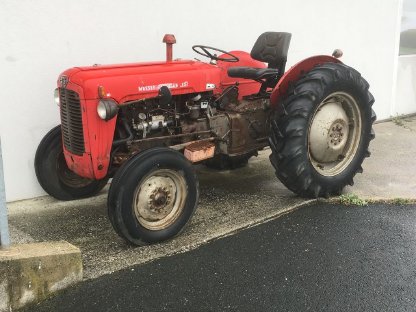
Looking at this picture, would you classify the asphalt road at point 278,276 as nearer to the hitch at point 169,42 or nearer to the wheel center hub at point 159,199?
the wheel center hub at point 159,199

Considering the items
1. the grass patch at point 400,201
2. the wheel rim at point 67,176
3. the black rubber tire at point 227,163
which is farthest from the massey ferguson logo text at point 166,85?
the grass patch at point 400,201

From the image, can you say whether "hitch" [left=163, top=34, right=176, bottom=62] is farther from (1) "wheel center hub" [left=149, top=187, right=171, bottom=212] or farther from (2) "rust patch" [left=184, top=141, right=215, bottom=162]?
(1) "wheel center hub" [left=149, top=187, right=171, bottom=212]

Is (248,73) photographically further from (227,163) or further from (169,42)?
(227,163)

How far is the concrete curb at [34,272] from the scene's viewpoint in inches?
109

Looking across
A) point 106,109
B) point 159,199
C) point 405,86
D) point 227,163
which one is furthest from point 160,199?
point 405,86

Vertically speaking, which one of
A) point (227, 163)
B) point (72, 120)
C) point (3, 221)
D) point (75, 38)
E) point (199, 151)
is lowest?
point (227, 163)

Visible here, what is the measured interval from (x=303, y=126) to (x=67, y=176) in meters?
2.18

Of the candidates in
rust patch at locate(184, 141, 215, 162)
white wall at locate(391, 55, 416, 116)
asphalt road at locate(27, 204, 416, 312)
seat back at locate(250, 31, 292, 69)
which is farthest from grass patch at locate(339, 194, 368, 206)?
white wall at locate(391, 55, 416, 116)

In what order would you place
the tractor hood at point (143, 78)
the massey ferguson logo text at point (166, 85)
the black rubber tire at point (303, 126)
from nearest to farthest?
the tractor hood at point (143, 78)
the massey ferguson logo text at point (166, 85)
the black rubber tire at point (303, 126)

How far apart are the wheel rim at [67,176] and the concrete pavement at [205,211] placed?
0.56ft

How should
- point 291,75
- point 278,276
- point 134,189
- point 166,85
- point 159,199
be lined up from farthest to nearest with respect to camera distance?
point 291,75 → point 166,85 → point 159,199 → point 134,189 → point 278,276

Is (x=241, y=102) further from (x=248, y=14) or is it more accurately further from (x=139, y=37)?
(x=248, y=14)

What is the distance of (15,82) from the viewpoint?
427cm

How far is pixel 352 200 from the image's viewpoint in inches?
174
